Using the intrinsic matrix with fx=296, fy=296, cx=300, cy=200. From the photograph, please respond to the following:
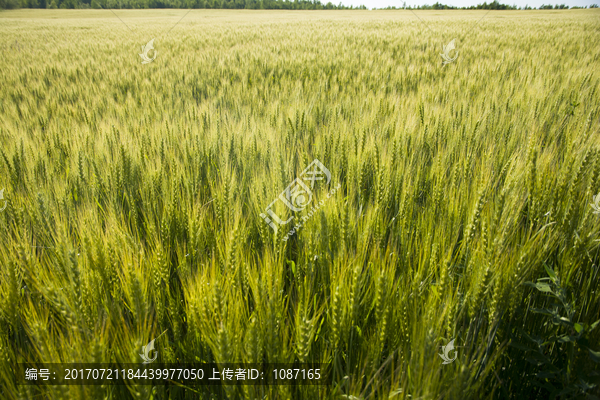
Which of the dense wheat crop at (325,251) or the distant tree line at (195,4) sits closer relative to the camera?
the dense wheat crop at (325,251)

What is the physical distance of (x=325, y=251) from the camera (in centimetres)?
112

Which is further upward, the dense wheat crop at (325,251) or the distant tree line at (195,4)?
the distant tree line at (195,4)

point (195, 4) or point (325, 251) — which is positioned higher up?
point (195, 4)

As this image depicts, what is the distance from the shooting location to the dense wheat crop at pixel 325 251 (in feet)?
2.66

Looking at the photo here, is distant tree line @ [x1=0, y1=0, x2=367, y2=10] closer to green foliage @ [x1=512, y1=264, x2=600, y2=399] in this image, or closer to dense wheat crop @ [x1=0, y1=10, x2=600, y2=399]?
dense wheat crop @ [x1=0, y1=10, x2=600, y2=399]

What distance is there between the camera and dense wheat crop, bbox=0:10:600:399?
0.81 metres

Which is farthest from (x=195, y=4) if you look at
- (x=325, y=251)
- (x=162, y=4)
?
(x=325, y=251)

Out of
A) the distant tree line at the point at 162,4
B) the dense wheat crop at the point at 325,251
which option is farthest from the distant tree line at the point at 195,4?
the dense wheat crop at the point at 325,251

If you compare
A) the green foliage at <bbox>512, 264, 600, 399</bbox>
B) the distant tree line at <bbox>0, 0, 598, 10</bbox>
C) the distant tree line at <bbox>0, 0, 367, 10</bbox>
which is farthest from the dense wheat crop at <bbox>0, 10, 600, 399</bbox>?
the distant tree line at <bbox>0, 0, 367, 10</bbox>

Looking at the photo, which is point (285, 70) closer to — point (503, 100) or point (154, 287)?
point (503, 100)

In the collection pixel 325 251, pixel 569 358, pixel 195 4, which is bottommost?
pixel 569 358

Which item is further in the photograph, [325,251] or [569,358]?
[325,251]

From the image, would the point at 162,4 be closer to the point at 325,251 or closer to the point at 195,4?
the point at 195,4

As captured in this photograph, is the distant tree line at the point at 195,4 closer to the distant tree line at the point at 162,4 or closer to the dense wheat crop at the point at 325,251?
the distant tree line at the point at 162,4
